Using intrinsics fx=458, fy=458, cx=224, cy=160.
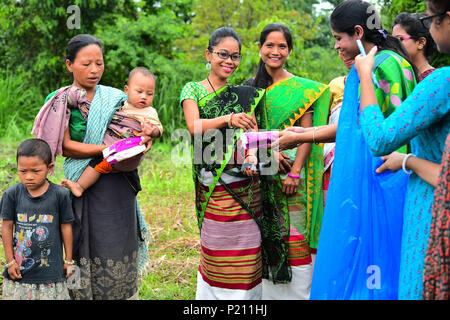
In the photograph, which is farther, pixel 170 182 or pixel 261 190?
pixel 170 182

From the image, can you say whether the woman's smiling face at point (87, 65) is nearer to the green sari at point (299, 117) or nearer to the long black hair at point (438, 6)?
the green sari at point (299, 117)

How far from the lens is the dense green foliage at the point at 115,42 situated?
969 cm

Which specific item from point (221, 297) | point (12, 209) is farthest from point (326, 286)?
point (12, 209)

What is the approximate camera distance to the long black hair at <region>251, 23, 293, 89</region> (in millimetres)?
3340

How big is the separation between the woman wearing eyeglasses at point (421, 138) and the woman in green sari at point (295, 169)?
4.46 feet

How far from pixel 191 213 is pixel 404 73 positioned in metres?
4.13

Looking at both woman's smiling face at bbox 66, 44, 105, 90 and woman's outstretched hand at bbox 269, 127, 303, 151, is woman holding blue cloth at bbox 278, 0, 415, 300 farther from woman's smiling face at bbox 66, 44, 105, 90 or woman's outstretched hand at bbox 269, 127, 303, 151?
woman's smiling face at bbox 66, 44, 105, 90

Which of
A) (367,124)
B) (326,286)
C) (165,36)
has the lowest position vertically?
(326,286)

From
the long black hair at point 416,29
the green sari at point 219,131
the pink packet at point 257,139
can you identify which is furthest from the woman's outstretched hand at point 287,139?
the long black hair at point 416,29

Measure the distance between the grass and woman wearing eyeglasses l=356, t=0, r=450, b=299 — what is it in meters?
2.37

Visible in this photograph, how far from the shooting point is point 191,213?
591 cm

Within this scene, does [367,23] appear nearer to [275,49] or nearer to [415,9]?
[275,49]

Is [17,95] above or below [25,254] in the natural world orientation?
above

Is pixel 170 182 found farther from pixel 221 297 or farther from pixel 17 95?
pixel 17 95
